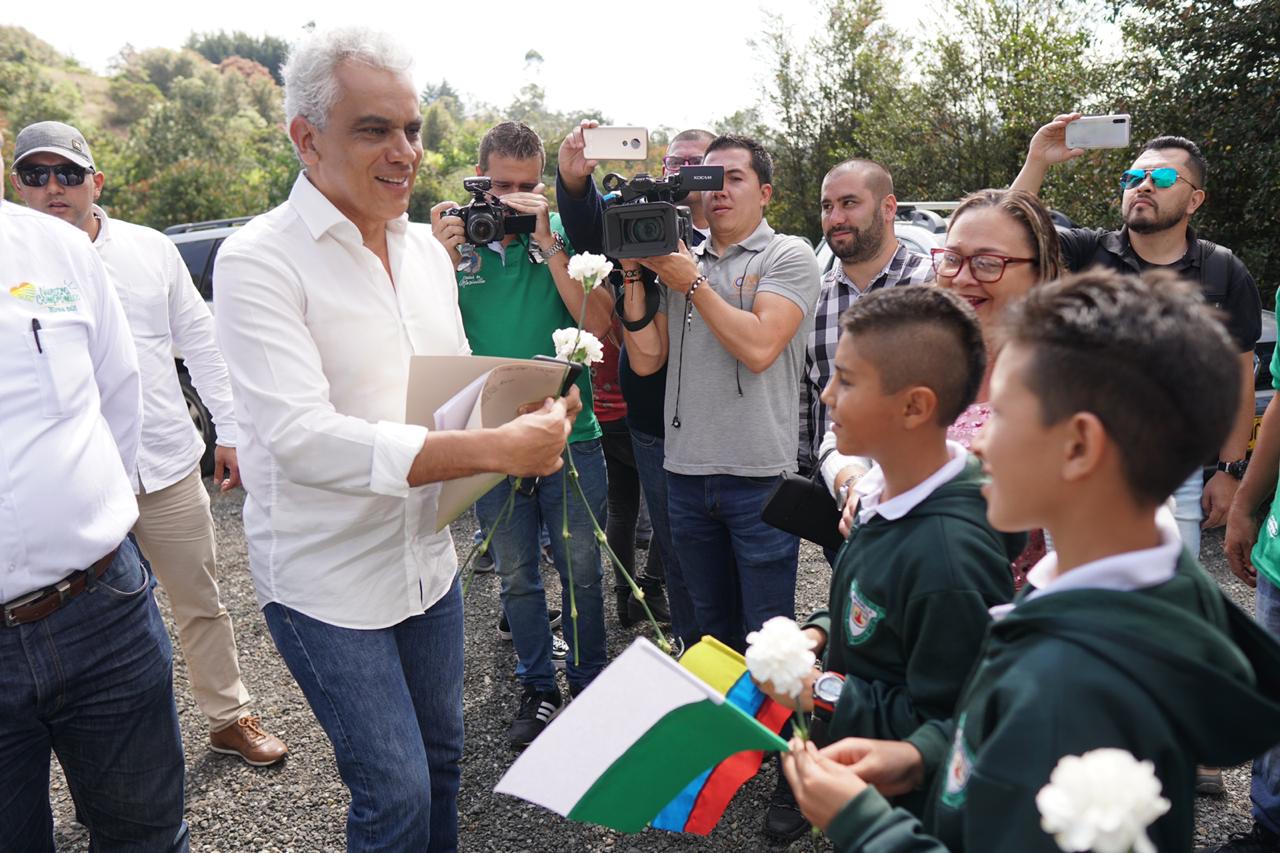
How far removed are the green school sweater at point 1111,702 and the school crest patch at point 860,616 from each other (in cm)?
45

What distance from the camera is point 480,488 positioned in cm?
217

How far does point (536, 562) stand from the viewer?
352 cm

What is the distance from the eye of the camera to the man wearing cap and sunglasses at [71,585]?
6.01ft

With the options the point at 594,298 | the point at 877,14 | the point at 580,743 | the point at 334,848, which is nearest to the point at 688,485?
the point at 594,298

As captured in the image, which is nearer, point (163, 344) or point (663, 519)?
point (163, 344)

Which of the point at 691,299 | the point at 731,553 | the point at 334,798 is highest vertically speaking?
the point at 691,299

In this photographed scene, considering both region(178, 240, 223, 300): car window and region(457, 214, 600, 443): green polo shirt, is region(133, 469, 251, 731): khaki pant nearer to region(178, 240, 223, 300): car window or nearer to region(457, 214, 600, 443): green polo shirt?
region(457, 214, 600, 443): green polo shirt

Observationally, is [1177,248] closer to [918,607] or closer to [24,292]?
[918,607]

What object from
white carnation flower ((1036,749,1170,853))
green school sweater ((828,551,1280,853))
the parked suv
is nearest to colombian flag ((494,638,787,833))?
green school sweater ((828,551,1280,853))

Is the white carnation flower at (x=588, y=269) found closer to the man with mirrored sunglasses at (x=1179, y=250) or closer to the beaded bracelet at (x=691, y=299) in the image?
the beaded bracelet at (x=691, y=299)

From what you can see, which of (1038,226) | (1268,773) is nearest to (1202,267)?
(1038,226)

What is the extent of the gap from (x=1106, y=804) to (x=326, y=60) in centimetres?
191

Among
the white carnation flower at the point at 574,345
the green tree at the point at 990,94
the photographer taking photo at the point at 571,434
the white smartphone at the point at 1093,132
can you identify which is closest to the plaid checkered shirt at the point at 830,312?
the white smartphone at the point at 1093,132

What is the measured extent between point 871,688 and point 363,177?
1517 millimetres
